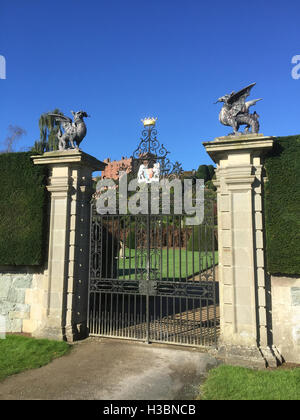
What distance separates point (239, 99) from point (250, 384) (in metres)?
5.26

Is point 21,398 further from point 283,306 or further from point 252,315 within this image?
point 283,306

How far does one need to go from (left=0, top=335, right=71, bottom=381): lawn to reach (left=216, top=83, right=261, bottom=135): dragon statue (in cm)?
573

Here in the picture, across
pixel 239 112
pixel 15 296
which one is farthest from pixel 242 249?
pixel 15 296

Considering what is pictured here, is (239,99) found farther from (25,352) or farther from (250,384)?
(25,352)

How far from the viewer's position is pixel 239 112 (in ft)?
20.3

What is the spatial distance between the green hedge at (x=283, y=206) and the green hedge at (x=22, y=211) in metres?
4.98

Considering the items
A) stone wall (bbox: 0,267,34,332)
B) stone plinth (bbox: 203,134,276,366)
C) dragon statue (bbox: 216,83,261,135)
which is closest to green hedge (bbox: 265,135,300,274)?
stone plinth (bbox: 203,134,276,366)

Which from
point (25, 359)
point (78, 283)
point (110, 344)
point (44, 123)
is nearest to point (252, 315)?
point (110, 344)

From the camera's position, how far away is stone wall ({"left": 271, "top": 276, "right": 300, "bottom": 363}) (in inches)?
215

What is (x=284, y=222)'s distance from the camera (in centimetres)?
559

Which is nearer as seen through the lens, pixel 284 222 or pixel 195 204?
pixel 284 222

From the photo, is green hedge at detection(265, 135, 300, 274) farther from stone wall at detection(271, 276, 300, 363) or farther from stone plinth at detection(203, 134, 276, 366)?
stone wall at detection(271, 276, 300, 363)

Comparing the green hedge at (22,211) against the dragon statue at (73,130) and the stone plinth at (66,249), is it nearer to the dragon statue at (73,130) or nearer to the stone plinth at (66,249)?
the stone plinth at (66,249)
